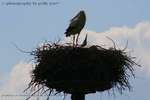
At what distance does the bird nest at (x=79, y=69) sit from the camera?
24.6 ft

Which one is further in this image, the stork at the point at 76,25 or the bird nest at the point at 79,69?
the stork at the point at 76,25

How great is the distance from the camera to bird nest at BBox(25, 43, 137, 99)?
751 cm

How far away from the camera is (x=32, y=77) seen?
26.2 feet

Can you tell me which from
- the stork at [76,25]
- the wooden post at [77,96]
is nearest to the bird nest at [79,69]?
the wooden post at [77,96]

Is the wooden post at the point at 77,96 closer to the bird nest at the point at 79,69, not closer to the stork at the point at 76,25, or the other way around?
the bird nest at the point at 79,69

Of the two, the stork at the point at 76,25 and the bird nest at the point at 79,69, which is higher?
the stork at the point at 76,25

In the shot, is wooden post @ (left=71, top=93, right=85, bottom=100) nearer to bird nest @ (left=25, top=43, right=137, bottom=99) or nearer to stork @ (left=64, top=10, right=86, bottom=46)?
bird nest @ (left=25, top=43, right=137, bottom=99)

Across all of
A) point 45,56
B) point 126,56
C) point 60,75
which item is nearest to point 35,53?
point 45,56

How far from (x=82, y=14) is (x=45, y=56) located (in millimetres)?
1535

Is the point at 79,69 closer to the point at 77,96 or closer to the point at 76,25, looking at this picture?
the point at 77,96

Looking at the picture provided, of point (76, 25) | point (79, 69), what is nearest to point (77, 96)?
point (79, 69)

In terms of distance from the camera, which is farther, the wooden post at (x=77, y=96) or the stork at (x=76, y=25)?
the stork at (x=76, y=25)

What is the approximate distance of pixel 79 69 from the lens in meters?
7.47

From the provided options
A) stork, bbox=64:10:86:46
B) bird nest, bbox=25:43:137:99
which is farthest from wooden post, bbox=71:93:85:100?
stork, bbox=64:10:86:46
